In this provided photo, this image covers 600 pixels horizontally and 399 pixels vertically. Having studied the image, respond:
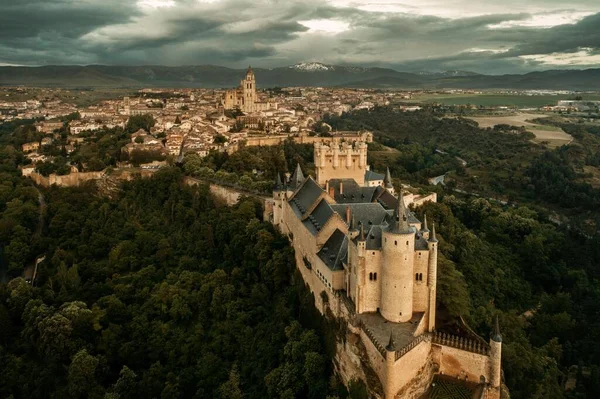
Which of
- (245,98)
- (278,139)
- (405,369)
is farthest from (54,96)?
(405,369)

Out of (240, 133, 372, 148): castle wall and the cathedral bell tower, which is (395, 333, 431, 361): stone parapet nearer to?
(240, 133, 372, 148): castle wall

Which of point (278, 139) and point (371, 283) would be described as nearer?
point (371, 283)

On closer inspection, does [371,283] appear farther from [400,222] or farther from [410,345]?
[410,345]

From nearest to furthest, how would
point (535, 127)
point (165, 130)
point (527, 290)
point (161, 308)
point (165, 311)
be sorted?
point (165, 311) < point (161, 308) < point (527, 290) < point (165, 130) < point (535, 127)

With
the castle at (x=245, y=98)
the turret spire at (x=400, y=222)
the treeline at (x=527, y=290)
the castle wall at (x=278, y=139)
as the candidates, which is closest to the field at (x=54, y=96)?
the castle at (x=245, y=98)

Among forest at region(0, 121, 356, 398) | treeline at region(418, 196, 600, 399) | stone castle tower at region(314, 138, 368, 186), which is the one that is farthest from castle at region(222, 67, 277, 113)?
stone castle tower at region(314, 138, 368, 186)

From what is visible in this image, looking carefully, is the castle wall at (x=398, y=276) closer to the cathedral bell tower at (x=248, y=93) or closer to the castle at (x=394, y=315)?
the castle at (x=394, y=315)

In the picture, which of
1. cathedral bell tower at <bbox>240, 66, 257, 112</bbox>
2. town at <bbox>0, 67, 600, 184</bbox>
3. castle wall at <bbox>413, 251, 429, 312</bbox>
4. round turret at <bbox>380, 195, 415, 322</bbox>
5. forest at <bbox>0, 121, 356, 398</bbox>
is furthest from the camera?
cathedral bell tower at <bbox>240, 66, 257, 112</bbox>
